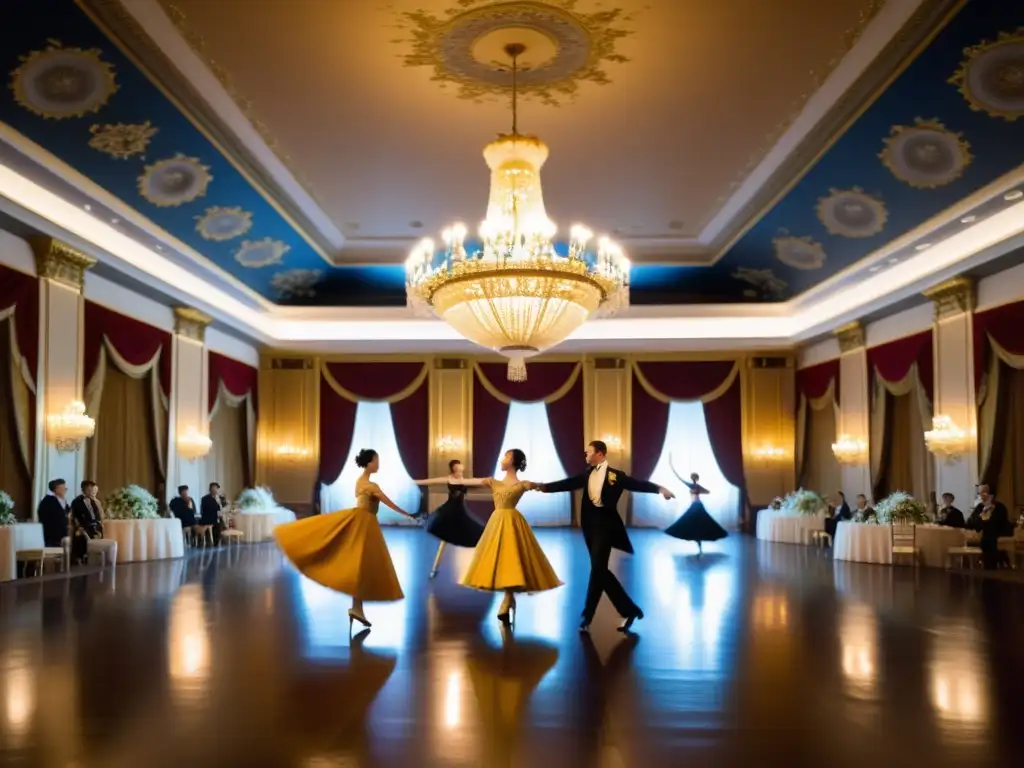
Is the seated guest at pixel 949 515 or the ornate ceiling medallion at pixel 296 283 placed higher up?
the ornate ceiling medallion at pixel 296 283

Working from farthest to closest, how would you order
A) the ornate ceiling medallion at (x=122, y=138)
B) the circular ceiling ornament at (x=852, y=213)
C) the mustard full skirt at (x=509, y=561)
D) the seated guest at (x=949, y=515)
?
the seated guest at (x=949, y=515)
the circular ceiling ornament at (x=852, y=213)
the ornate ceiling medallion at (x=122, y=138)
the mustard full skirt at (x=509, y=561)

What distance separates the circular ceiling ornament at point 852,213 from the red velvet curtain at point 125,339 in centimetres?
996

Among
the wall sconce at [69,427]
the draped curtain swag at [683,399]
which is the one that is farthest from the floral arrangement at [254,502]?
the draped curtain swag at [683,399]

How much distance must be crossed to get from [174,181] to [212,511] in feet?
19.8

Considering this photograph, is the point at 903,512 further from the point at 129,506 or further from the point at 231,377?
the point at 231,377

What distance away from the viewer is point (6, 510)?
9.58 metres

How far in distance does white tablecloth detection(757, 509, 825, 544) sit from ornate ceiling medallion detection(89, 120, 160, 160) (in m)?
11.8

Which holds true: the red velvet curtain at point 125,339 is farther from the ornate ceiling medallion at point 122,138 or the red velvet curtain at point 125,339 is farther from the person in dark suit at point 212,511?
the ornate ceiling medallion at point 122,138

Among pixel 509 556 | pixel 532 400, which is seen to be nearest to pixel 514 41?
pixel 509 556

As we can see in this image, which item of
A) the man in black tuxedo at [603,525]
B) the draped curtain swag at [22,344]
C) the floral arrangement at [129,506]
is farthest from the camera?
the floral arrangement at [129,506]

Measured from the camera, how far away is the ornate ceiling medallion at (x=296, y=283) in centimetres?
1647

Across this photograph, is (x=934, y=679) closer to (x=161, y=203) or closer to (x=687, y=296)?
(x=161, y=203)

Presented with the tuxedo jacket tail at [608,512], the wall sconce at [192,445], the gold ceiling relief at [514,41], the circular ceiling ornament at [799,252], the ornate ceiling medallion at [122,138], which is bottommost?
the tuxedo jacket tail at [608,512]

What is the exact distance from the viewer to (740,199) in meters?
12.7
